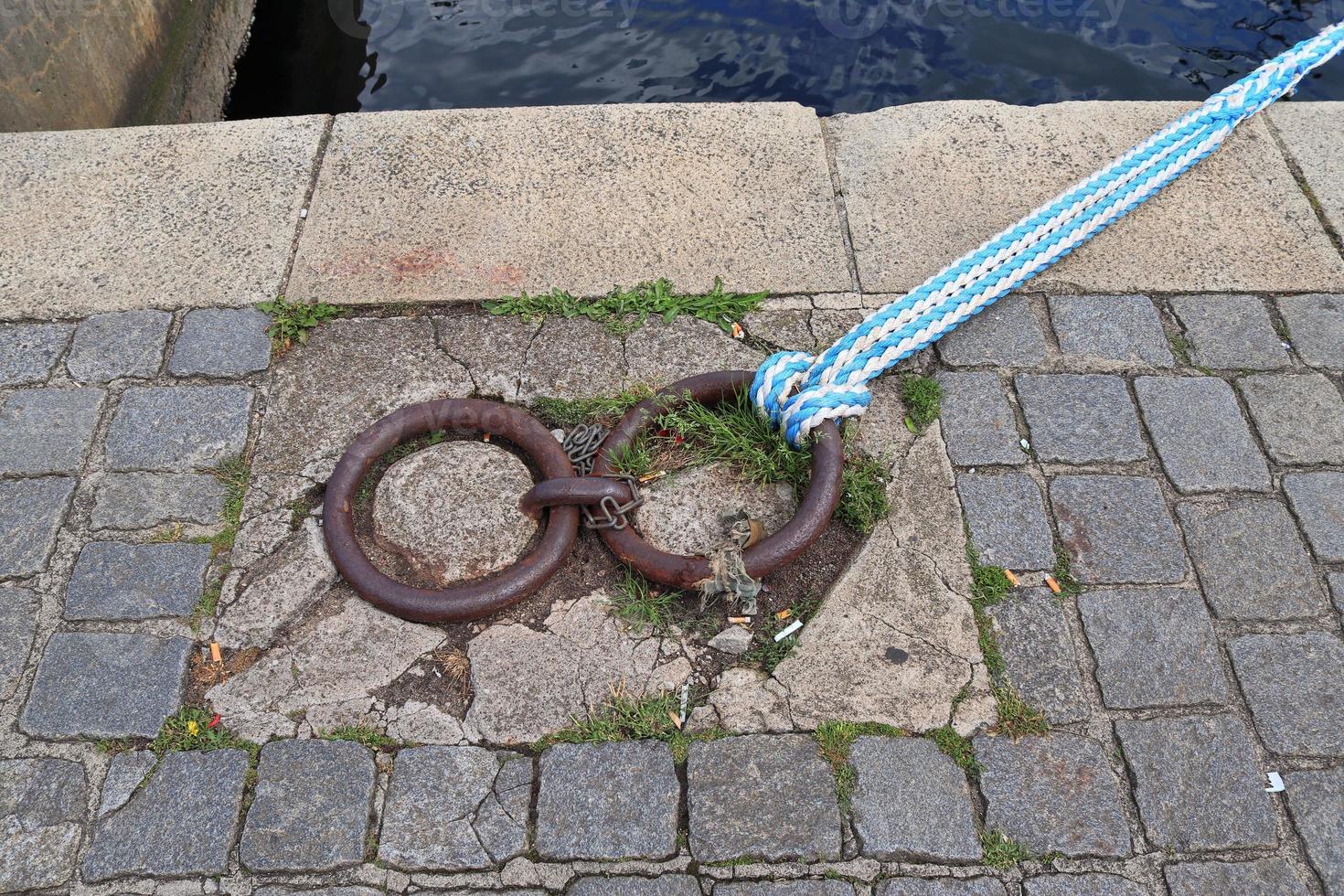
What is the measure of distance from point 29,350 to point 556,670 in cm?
202

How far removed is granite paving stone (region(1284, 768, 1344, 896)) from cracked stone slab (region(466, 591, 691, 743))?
142 cm

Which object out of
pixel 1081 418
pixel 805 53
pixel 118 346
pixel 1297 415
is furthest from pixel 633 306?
pixel 805 53

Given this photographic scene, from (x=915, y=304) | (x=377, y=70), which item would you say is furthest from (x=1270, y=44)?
(x=377, y=70)

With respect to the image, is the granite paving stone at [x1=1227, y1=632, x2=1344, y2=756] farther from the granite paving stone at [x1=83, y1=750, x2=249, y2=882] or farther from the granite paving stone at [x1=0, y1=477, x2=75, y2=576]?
the granite paving stone at [x1=0, y1=477, x2=75, y2=576]

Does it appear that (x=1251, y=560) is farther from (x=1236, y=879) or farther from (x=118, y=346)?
(x=118, y=346)

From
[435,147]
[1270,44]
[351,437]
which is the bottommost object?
[1270,44]

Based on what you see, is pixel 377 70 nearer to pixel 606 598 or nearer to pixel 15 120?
pixel 15 120

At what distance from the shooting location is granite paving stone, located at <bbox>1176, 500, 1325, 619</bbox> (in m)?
2.57

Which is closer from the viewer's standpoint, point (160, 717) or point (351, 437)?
point (160, 717)

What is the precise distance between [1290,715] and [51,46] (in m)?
5.25

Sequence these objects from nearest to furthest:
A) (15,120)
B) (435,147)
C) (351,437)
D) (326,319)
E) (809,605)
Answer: (809,605), (351,437), (326,319), (435,147), (15,120)

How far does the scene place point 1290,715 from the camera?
7.81ft

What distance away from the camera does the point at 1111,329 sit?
10.3 feet

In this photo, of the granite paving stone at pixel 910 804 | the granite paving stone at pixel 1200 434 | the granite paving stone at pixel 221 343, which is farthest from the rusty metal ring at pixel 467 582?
the granite paving stone at pixel 1200 434
